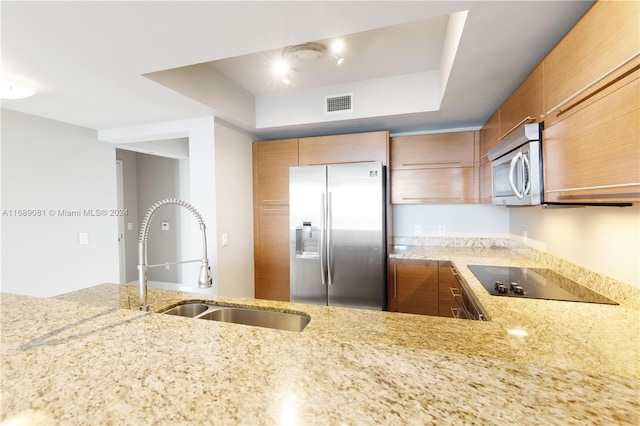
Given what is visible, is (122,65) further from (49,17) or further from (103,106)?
(103,106)

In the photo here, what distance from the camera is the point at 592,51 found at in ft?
3.41

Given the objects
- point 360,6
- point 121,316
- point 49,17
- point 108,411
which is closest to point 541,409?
point 108,411

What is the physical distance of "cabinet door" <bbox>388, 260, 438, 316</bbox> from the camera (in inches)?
103

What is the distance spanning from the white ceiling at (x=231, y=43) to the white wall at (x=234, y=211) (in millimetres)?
483

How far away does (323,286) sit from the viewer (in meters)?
2.76

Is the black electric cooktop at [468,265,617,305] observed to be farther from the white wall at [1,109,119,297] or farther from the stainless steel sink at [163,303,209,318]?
the white wall at [1,109,119,297]

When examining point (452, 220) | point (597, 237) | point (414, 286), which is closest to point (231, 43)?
point (597, 237)

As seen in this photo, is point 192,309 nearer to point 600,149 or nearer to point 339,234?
point 339,234

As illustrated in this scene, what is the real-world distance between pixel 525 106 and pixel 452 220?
65.4 inches

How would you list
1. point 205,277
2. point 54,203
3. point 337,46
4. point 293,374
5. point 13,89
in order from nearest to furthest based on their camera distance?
point 293,374
point 205,277
point 13,89
point 337,46
point 54,203

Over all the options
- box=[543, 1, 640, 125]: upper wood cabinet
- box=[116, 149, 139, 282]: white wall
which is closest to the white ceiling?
box=[543, 1, 640, 125]: upper wood cabinet

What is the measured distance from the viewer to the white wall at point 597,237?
1.34m

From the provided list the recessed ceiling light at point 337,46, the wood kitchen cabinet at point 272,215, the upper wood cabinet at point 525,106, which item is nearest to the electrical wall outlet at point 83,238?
the wood kitchen cabinet at point 272,215

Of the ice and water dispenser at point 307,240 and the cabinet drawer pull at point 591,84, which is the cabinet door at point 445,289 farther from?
the cabinet drawer pull at point 591,84
